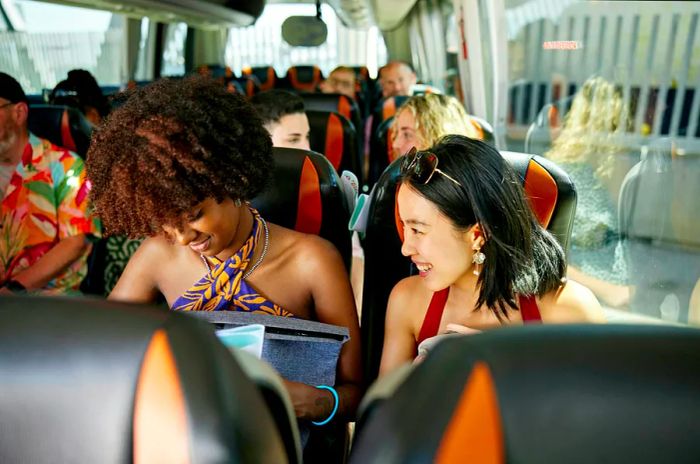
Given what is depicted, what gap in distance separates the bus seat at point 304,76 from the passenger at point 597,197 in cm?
801

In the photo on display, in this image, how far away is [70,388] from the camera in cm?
60

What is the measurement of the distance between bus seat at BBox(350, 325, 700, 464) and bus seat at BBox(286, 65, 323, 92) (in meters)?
9.95

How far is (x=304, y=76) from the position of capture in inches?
404

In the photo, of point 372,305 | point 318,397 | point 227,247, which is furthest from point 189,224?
point 372,305

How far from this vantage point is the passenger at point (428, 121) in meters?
2.50

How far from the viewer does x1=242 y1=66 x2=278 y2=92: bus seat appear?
33.7 ft

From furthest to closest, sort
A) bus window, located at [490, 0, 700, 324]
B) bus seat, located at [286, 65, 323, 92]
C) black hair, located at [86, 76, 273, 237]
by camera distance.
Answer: bus seat, located at [286, 65, 323, 92] → bus window, located at [490, 0, 700, 324] → black hair, located at [86, 76, 273, 237]

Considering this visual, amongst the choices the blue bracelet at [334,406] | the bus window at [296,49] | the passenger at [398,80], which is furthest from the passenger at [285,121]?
the bus window at [296,49]

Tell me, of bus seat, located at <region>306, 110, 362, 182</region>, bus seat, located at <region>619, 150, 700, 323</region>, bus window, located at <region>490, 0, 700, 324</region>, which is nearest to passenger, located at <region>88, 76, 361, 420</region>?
bus window, located at <region>490, 0, 700, 324</region>

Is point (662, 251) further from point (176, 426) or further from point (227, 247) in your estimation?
point (176, 426)

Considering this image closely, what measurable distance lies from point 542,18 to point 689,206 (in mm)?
1274

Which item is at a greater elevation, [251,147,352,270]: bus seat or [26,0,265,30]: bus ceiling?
[26,0,265,30]: bus ceiling

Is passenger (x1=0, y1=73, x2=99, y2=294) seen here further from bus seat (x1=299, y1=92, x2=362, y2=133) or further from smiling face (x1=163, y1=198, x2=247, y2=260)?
bus seat (x1=299, y1=92, x2=362, y2=133)

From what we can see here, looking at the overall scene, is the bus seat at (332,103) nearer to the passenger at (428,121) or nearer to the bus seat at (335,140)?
the bus seat at (335,140)
